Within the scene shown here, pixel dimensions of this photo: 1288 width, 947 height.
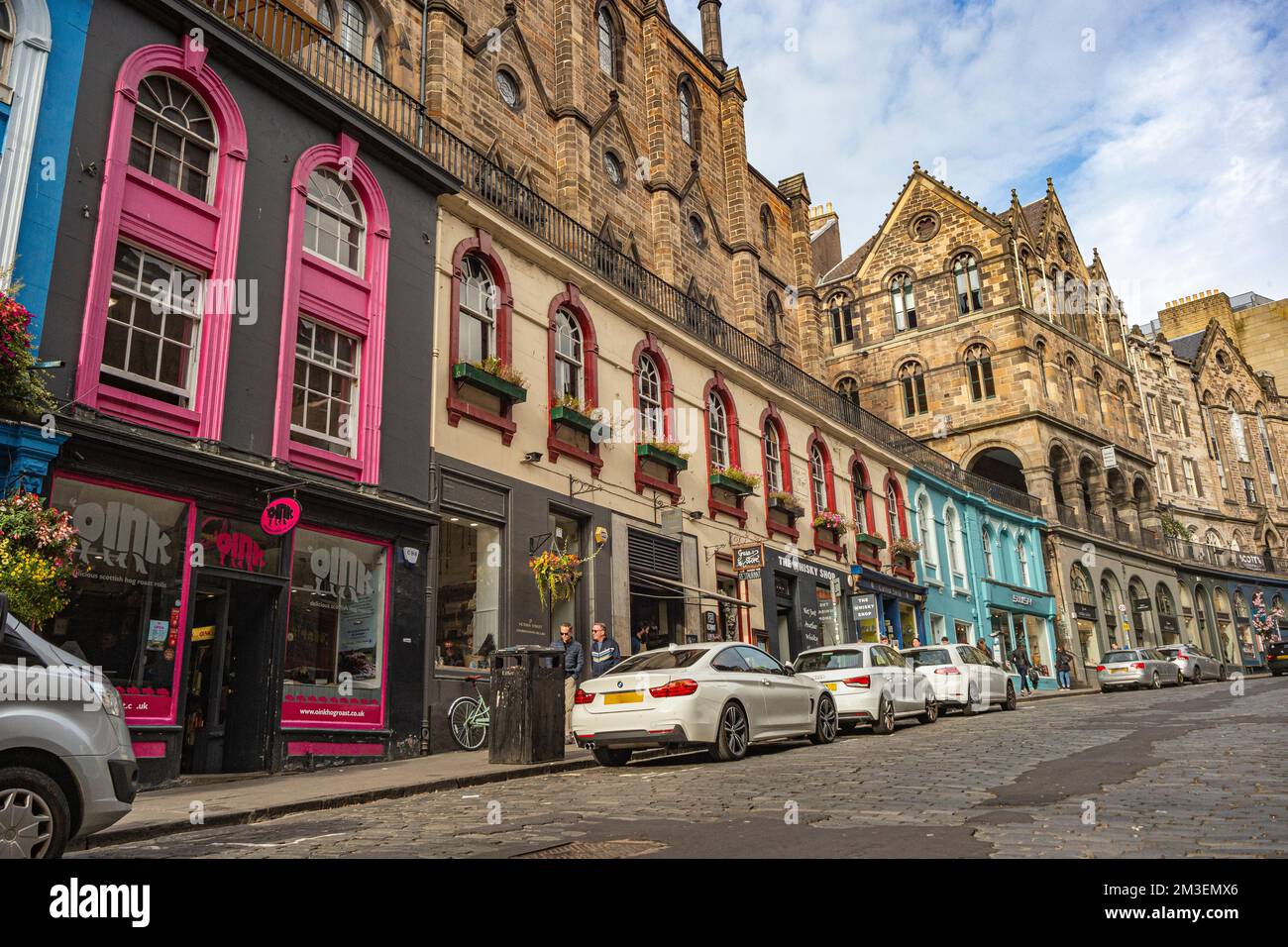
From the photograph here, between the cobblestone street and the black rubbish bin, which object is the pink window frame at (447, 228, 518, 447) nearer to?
the black rubbish bin

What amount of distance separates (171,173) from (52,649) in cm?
890

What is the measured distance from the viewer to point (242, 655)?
40.8 ft

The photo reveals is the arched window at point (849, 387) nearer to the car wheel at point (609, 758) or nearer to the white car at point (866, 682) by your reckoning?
the white car at point (866, 682)

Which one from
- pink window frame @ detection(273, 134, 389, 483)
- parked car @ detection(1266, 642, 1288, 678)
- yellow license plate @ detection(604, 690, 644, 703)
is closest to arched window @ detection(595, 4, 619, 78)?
pink window frame @ detection(273, 134, 389, 483)

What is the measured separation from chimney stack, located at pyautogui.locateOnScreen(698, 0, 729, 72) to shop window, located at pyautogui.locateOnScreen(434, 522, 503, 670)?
2290 cm

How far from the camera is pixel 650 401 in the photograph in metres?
21.6

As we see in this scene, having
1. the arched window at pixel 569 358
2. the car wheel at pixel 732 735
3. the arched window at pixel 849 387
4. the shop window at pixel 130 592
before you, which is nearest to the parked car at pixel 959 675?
the car wheel at pixel 732 735

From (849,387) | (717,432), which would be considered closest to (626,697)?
(717,432)

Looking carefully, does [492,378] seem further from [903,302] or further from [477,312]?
[903,302]

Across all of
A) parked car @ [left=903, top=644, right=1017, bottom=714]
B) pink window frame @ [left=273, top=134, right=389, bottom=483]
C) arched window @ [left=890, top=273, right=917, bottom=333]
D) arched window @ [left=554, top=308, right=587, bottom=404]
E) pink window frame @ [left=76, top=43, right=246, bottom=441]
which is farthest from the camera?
arched window @ [left=890, top=273, right=917, bottom=333]

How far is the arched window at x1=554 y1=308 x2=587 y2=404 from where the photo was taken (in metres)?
19.0

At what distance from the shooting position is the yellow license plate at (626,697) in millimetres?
11586

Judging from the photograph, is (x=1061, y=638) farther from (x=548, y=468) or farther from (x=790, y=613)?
(x=548, y=468)

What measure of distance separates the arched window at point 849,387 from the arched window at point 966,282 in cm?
643
